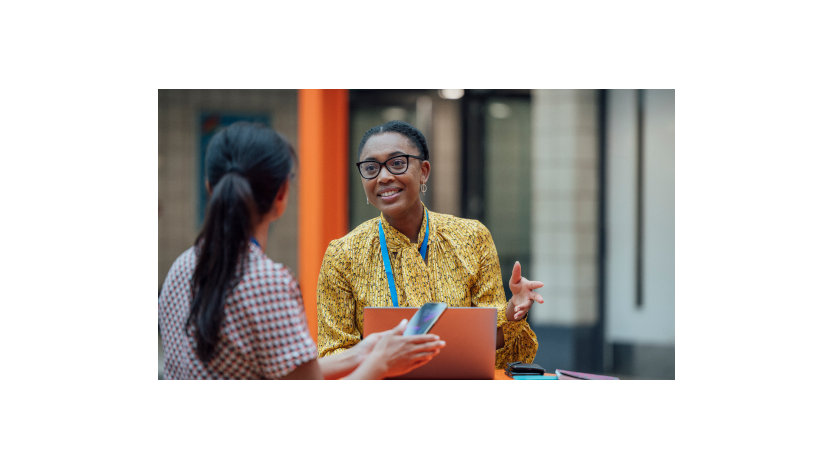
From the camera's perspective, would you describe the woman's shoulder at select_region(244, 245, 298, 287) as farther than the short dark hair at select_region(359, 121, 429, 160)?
No

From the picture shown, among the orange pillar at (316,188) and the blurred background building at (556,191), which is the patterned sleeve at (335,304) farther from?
the blurred background building at (556,191)

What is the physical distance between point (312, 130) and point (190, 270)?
274 cm

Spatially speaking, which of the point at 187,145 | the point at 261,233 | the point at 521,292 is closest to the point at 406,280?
the point at 521,292

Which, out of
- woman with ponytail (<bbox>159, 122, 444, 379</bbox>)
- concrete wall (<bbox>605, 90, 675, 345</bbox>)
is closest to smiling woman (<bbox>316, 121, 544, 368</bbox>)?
woman with ponytail (<bbox>159, 122, 444, 379</bbox>)

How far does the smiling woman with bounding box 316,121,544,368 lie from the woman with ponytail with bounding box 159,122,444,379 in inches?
27.7

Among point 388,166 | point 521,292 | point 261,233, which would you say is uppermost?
point 388,166

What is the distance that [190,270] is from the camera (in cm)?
195

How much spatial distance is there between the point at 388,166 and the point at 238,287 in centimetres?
96

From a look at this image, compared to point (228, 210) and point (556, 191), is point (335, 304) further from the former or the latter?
point (556, 191)

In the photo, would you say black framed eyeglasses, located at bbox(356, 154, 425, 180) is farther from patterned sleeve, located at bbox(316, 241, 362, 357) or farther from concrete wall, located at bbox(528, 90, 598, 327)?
concrete wall, located at bbox(528, 90, 598, 327)

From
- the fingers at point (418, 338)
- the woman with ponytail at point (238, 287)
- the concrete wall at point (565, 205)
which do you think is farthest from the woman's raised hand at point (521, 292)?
the concrete wall at point (565, 205)

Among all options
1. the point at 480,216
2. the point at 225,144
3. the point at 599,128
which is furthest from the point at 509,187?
the point at 225,144

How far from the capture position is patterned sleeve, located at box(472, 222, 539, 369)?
2.79 m

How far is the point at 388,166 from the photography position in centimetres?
266
